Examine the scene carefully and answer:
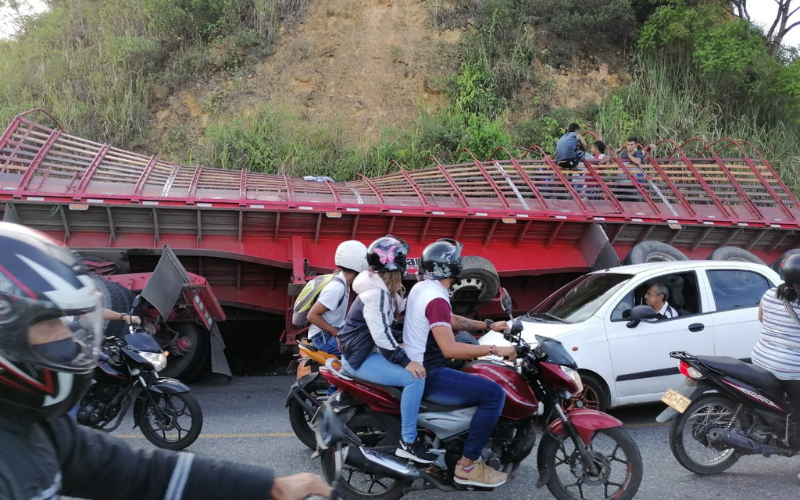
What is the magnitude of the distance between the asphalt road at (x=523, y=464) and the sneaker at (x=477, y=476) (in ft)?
1.93

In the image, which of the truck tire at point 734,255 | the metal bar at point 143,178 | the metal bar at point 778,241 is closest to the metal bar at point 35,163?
the metal bar at point 143,178

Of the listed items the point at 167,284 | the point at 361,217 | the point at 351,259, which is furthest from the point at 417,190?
the point at 351,259

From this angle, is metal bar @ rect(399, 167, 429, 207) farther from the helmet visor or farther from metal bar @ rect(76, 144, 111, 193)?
the helmet visor

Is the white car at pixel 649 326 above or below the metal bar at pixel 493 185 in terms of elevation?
above

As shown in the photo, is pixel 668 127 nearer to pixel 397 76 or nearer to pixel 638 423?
pixel 397 76

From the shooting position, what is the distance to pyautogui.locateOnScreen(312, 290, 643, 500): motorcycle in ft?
13.1

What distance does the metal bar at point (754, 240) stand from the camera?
9668 mm

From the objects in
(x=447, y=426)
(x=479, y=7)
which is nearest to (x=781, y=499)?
(x=447, y=426)

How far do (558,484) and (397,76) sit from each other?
16018 millimetres

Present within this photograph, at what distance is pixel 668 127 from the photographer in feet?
55.8

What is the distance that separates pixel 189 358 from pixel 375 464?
4145 millimetres

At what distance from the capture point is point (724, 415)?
466 cm

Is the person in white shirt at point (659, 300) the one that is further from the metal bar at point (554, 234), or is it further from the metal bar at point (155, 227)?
the metal bar at point (155, 227)

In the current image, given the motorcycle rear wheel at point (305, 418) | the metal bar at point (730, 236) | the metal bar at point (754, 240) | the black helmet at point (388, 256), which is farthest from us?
the metal bar at point (754, 240)
